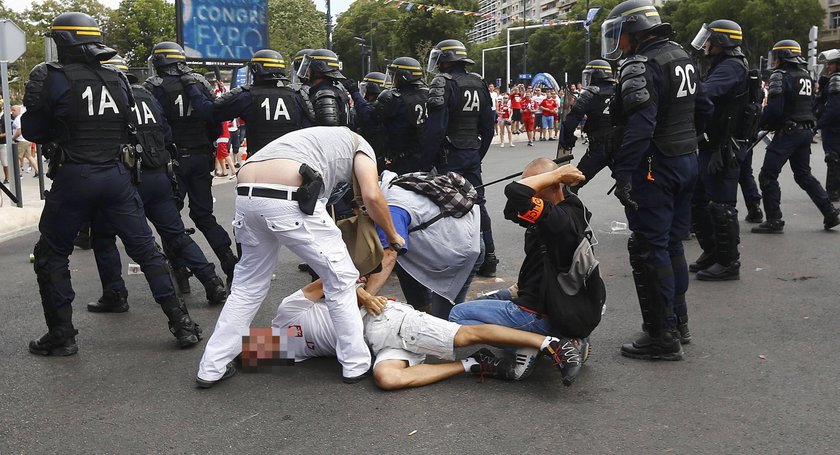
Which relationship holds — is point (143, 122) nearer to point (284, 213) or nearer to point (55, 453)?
point (284, 213)

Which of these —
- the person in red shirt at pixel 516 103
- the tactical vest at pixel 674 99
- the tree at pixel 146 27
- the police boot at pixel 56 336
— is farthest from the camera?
the tree at pixel 146 27

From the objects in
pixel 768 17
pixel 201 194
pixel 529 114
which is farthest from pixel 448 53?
pixel 768 17

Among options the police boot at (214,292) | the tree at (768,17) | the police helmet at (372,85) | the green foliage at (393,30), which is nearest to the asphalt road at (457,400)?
the police boot at (214,292)

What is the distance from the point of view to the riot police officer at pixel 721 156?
653cm

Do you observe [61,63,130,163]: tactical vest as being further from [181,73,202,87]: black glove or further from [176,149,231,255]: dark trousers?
[176,149,231,255]: dark trousers

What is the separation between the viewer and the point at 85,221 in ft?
17.5

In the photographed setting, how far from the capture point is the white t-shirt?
4.45 metres

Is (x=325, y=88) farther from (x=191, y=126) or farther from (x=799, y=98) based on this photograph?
(x=799, y=98)

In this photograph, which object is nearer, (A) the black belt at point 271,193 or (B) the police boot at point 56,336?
(A) the black belt at point 271,193

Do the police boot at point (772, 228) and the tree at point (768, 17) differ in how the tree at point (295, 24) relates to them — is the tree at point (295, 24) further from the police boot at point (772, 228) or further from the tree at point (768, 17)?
the police boot at point (772, 228)

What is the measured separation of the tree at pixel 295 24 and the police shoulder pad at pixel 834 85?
58041mm

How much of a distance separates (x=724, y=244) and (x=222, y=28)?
17.1 meters

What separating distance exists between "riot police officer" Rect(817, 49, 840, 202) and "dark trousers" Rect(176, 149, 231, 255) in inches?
298

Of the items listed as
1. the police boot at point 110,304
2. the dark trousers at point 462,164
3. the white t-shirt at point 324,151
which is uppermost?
the white t-shirt at point 324,151
